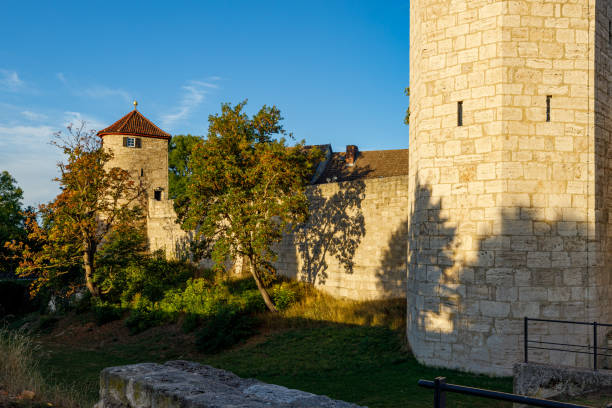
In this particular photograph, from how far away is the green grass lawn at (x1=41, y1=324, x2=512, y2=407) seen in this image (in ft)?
27.6

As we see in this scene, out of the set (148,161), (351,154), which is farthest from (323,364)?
(351,154)

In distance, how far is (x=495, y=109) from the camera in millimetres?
9156

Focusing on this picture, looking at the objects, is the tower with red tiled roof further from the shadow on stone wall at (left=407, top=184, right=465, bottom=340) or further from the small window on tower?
the shadow on stone wall at (left=407, top=184, right=465, bottom=340)

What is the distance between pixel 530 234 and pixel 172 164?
1642 inches

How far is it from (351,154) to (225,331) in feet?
74.9

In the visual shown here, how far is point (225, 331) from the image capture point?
571 inches

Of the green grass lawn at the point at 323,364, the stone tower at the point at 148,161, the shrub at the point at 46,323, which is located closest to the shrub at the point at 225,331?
the green grass lawn at the point at 323,364

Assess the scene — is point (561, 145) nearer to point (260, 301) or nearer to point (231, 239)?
point (231, 239)

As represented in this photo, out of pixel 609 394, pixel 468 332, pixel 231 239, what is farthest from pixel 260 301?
pixel 609 394

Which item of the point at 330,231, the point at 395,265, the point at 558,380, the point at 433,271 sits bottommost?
the point at 558,380

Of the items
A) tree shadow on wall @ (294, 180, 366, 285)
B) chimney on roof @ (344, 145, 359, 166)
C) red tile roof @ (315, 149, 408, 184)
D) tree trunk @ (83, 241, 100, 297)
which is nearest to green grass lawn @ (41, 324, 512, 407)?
tree shadow on wall @ (294, 180, 366, 285)

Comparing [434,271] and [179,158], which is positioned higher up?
[179,158]

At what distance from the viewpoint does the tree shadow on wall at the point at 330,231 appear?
16.4 meters

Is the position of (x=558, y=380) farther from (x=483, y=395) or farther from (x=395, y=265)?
(x=395, y=265)
